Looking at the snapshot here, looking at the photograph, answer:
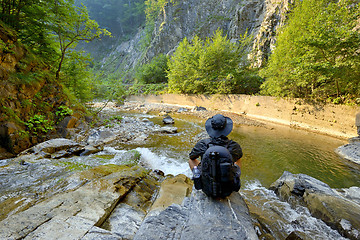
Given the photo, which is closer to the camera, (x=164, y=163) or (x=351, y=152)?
(x=164, y=163)

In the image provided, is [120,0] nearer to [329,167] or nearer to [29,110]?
[29,110]

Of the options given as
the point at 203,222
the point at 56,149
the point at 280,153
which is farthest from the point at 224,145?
the point at 280,153

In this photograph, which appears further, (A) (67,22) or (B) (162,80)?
(B) (162,80)

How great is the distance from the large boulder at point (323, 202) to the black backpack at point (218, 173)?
2209mm

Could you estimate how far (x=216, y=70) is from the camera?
727 inches

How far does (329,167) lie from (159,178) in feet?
21.4

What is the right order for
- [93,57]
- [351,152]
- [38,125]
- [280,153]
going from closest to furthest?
[38,125] < [351,152] < [280,153] < [93,57]

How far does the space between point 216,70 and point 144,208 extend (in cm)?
1846

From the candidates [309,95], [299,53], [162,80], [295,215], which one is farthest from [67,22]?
[162,80]

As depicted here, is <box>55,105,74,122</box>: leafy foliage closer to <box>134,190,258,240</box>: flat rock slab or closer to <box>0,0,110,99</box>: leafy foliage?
<box>0,0,110,99</box>: leafy foliage

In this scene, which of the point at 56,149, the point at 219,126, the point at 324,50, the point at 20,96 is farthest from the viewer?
the point at 324,50

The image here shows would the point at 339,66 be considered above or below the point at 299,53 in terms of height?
below

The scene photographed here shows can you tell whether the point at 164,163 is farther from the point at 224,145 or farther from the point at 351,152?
the point at 351,152

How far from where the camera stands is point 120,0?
6775cm
